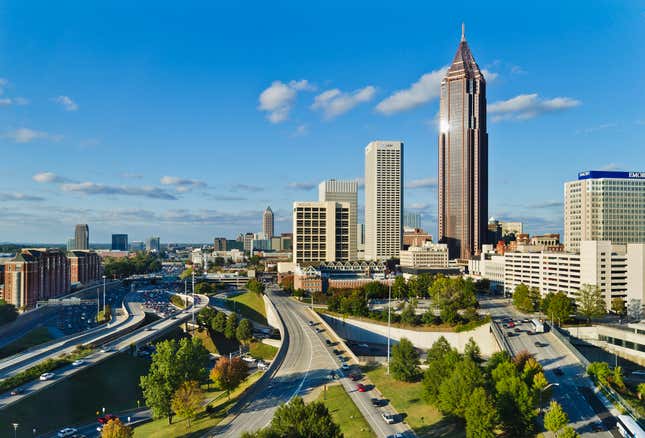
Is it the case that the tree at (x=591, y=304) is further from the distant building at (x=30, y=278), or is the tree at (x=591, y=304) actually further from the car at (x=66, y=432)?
the distant building at (x=30, y=278)

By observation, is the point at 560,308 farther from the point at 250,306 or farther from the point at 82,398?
the point at 250,306

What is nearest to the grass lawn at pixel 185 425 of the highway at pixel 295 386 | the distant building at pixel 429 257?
the highway at pixel 295 386

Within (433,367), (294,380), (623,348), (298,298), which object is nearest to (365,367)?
(294,380)

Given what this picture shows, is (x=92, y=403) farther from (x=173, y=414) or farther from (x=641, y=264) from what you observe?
(x=641, y=264)

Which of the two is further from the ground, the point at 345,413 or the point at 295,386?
the point at 295,386

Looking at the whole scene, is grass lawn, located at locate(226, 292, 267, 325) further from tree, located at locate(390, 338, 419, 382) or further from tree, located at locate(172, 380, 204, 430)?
tree, located at locate(172, 380, 204, 430)

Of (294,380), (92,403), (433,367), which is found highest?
(433,367)

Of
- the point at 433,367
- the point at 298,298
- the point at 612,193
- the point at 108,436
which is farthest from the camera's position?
the point at 612,193

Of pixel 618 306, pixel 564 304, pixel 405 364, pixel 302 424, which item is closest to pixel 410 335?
pixel 564 304
